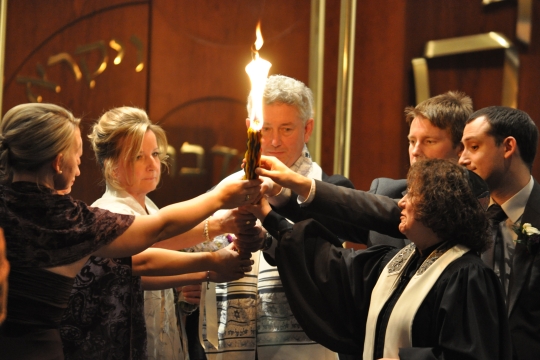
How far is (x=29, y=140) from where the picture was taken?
2344 mm

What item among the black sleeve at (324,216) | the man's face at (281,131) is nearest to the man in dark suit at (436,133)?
the black sleeve at (324,216)

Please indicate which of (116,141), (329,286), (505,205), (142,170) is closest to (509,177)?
(505,205)

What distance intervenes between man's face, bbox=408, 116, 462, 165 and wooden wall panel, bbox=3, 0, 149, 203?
78.8 inches

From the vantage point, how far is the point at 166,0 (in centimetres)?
460

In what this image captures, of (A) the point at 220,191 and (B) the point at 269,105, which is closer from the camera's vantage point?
(A) the point at 220,191

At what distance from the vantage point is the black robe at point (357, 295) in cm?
227

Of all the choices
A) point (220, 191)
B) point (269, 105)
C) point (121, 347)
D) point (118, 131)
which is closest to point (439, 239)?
point (220, 191)

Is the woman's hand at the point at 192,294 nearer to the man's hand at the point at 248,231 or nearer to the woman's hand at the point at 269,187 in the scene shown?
the man's hand at the point at 248,231

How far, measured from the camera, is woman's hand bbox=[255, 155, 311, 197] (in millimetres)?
2654

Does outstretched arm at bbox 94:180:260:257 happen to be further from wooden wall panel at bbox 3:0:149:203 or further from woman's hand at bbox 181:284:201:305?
wooden wall panel at bbox 3:0:149:203

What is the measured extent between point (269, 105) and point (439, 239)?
3.16 ft

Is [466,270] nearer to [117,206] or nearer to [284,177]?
[284,177]

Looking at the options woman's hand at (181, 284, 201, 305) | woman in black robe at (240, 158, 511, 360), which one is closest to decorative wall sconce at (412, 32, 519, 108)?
woman in black robe at (240, 158, 511, 360)

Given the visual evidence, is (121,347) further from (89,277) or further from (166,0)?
(166,0)
